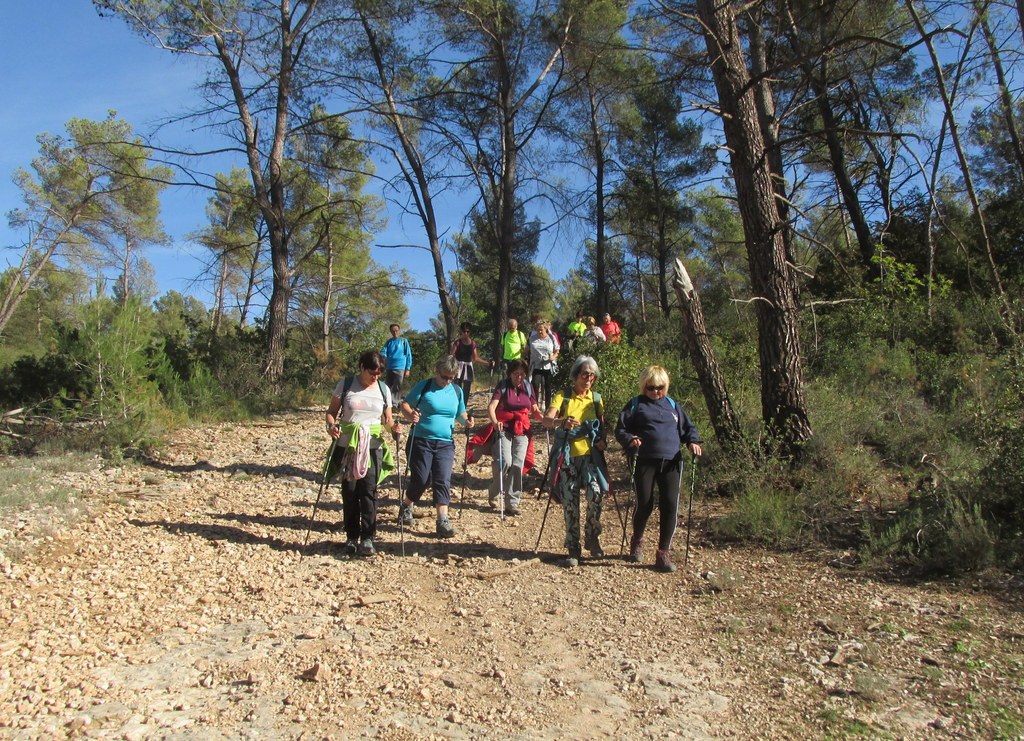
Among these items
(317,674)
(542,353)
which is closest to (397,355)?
(542,353)

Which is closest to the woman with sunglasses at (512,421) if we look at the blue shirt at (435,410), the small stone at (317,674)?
the blue shirt at (435,410)

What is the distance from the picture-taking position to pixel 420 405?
21.0ft

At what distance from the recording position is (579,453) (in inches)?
227

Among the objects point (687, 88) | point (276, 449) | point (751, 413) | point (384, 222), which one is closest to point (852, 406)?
point (751, 413)

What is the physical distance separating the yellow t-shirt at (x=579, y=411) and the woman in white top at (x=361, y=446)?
150 cm

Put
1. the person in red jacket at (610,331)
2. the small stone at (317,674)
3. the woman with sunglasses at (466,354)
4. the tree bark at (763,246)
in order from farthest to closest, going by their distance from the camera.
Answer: the person in red jacket at (610,331), the woman with sunglasses at (466,354), the tree bark at (763,246), the small stone at (317,674)

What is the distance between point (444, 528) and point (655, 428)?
2.17m

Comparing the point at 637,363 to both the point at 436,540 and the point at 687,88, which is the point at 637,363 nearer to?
the point at 687,88

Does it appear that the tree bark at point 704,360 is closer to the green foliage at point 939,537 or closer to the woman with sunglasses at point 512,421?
the woman with sunglasses at point 512,421

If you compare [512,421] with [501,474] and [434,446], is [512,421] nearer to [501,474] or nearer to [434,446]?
[501,474]

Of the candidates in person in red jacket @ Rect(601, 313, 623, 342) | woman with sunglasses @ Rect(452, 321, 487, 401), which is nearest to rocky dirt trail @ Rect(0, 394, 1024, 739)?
woman with sunglasses @ Rect(452, 321, 487, 401)

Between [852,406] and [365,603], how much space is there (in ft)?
20.7

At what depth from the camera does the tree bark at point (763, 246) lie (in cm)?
721

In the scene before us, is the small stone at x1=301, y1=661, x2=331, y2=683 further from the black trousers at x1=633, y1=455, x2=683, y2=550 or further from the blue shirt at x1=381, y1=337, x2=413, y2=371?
the blue shirt at x1=381, y1=337, x2=413, y2=371
